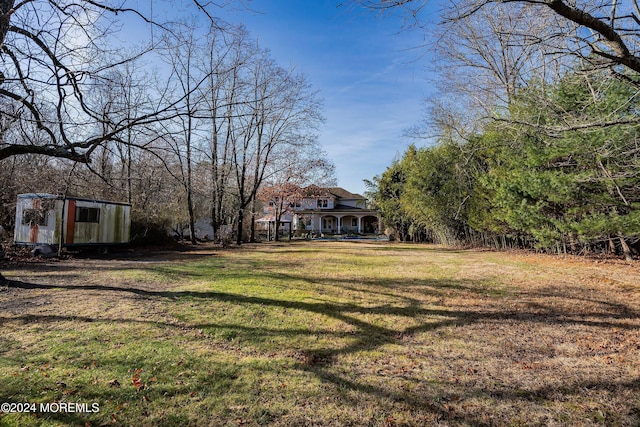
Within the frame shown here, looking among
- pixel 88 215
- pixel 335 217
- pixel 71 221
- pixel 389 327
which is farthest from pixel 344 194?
pixel 389 327

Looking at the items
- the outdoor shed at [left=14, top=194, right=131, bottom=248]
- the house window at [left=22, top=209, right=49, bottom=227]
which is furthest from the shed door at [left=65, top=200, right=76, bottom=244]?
the house window at [left=22, top=209, right=49, bottom=227]

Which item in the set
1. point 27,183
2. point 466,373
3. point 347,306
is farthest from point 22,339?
point 27,183

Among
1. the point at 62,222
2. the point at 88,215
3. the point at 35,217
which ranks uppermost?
the point at 88,215

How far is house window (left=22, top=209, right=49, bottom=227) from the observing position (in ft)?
38.2

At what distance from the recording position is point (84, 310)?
4.90 m

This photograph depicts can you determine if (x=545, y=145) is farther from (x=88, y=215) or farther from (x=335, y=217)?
(x=335, y=217)

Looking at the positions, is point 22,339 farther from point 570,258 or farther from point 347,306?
point 570,258

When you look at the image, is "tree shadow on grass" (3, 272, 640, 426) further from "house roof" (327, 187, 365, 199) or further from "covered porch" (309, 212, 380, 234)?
"house roof" (327, 187, 365, 199)

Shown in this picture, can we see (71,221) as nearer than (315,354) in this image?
No

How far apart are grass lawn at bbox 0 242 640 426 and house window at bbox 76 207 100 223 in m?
6.17

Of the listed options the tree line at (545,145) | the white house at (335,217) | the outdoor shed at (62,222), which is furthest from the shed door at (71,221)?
the white house at (335,217)

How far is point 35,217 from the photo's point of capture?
11.8 m

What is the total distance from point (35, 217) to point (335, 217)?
33.1 metres

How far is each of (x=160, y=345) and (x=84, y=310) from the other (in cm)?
214
